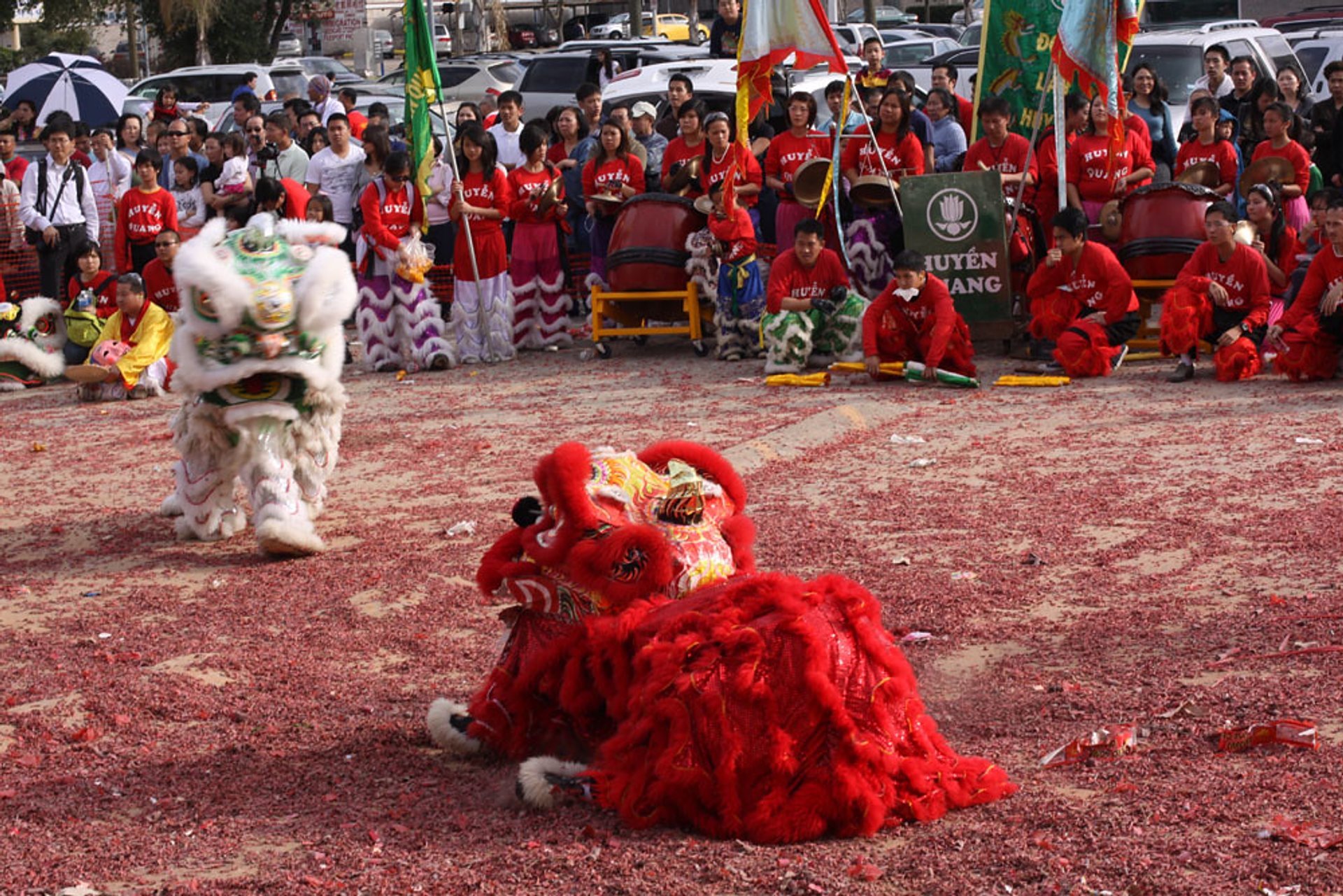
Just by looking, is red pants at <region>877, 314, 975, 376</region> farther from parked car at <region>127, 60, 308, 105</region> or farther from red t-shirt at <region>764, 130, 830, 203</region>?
parked car at <region>127, 60, 308, 105</region>

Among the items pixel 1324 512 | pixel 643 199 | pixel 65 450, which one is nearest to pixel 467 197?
pixel 643 199

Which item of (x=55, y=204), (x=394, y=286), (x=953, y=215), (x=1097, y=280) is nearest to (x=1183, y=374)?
(x=1097, y=280)

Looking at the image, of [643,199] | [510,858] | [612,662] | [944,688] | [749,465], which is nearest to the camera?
[510,858]

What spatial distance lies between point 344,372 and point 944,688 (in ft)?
26.5

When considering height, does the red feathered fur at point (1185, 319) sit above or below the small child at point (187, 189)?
below

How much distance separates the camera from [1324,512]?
6.67m

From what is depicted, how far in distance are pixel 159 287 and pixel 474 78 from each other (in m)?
16.9

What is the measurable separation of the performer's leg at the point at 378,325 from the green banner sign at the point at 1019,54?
15.2ft

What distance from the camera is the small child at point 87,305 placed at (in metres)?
12.4

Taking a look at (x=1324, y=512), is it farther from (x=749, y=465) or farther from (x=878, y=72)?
(x=878, y=72)

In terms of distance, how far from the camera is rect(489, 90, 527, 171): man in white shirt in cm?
1415

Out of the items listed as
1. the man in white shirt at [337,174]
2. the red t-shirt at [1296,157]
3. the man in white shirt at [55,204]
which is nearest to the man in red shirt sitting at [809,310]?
the red t-shirt at [1296,157]

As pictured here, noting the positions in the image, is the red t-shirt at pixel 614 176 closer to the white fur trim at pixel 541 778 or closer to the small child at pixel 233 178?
the small child at pixel 233 178

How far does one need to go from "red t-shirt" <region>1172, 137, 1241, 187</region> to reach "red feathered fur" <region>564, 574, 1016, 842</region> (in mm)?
8654
